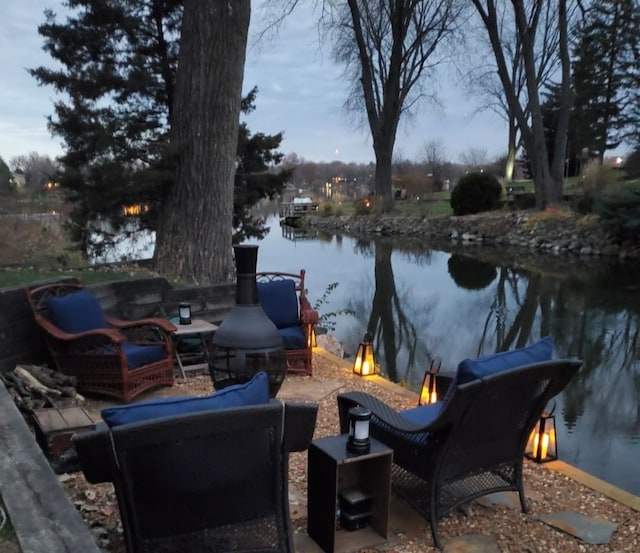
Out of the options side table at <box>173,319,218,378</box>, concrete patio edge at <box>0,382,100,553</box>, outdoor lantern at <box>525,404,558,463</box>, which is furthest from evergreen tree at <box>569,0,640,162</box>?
concrete patio edge at <box>0,382,100,553</box>

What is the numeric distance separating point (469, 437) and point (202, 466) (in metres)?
1.14

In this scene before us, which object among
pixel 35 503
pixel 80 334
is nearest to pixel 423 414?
pixel 35 503

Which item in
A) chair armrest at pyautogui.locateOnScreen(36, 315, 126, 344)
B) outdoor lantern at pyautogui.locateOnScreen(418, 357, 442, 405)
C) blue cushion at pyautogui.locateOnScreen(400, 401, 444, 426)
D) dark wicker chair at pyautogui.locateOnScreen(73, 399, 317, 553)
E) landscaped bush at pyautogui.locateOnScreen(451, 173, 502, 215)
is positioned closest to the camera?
dark wicker chair at pyautogui.locateOnScreen(73, 399, 317, 553)

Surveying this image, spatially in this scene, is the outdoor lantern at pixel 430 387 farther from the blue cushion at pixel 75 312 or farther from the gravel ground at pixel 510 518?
the blue cushion at pixel 75 312

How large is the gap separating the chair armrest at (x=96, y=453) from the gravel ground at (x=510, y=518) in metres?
0.64

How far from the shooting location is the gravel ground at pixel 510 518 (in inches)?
90.9

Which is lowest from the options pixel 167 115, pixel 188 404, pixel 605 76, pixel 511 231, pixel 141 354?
pixel 141 354

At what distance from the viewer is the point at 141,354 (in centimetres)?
387

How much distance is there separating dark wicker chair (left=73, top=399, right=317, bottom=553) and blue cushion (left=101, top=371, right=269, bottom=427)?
0.06 metres

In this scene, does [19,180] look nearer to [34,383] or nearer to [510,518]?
[34,383]

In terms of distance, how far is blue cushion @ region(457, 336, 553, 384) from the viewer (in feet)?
7.16

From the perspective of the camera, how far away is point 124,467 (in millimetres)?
1660

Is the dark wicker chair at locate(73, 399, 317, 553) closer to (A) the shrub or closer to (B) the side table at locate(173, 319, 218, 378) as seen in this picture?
(B) the side table at locate(173, 319, 218, 378)

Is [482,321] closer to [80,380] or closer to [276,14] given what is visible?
[80,380]
